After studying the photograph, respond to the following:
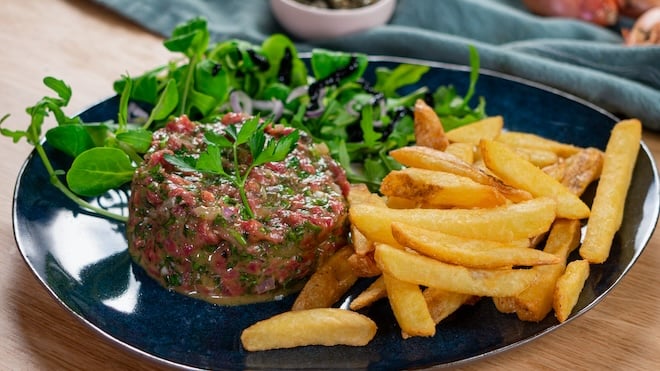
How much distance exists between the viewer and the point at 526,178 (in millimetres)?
3145

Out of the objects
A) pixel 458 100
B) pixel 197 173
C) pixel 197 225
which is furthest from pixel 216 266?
pixel 458 100

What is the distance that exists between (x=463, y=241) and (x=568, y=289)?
40 centimetres

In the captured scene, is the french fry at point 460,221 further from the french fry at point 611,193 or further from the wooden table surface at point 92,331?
the wooden table surface at point 92,331

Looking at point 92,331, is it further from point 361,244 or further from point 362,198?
A: point 362,198

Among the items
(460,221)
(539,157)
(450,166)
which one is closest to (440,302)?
(460,221)

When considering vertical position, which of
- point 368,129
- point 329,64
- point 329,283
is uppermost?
point 329,64

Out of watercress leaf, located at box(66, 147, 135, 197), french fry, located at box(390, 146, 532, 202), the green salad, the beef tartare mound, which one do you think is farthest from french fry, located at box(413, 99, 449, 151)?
watercress leaf, located at box(66, 147, 135, 197)

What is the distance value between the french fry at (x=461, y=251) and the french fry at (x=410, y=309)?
5.2 inches

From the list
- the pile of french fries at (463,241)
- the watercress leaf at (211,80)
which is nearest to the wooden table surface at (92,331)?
the pile of french fries at (463,241)

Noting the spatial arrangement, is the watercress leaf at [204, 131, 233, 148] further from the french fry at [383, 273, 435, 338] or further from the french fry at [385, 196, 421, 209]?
the french fry at [383, 273, 435, 338]

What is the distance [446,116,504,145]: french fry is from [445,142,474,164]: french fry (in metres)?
0.13

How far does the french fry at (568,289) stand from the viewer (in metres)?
2.79

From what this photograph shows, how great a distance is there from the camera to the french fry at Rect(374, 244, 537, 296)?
2.67 m

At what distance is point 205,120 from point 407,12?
2.20 m
